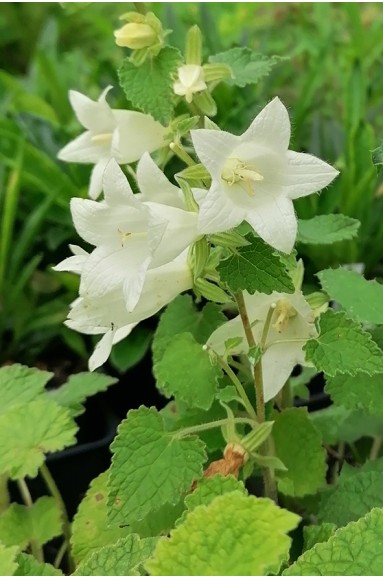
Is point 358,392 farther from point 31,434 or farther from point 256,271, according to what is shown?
point 31,434

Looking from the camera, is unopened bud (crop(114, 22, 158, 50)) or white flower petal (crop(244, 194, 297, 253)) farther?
unopened bud (crop(114, 22, 158, 50))

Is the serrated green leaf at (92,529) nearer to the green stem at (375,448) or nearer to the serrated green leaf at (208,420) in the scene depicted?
the serrated green leaf at (208,420)

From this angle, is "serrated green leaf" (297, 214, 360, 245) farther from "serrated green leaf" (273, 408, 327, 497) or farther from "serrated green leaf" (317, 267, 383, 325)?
"serrated green leaf" (273, 408, 327, 497)

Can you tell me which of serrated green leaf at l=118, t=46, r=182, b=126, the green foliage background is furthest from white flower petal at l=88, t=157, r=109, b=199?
the green foliage background

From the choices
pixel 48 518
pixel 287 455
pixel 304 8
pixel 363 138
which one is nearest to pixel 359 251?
pixel 363 138

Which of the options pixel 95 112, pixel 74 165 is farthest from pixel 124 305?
pixel 74 165

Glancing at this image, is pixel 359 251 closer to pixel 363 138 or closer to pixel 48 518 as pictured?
pixel 363 138
